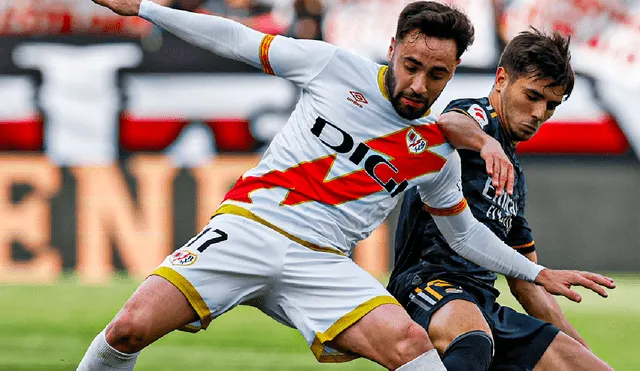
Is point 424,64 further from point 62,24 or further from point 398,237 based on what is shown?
point 62,24

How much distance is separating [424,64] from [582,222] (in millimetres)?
7973

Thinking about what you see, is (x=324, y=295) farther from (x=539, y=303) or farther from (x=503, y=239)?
(x=539, y=303)

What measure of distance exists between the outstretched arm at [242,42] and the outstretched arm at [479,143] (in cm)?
58

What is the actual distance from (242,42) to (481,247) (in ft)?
4.43

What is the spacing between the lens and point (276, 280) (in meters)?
4.48

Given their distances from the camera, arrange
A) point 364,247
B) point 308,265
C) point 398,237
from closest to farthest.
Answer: point 308,265 → point 398,237 → point 364,247

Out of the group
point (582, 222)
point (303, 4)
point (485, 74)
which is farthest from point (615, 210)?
point (303, 4)

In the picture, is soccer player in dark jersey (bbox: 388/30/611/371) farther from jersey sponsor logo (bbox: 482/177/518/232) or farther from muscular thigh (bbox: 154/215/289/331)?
muscular thigh (bbox: 154/215/289/331)

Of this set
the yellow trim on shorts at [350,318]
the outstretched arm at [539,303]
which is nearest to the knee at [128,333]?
the yellow trim on shorts at [350,318]

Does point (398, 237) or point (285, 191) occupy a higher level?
point (285, 191)

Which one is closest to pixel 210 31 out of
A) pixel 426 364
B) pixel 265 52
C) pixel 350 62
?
pixel 265 52

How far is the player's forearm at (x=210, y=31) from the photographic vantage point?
4602 mm

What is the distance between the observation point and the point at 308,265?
448 centimetres

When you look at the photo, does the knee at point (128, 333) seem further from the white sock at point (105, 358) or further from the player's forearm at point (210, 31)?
the player's forearm at point (210, 31)
